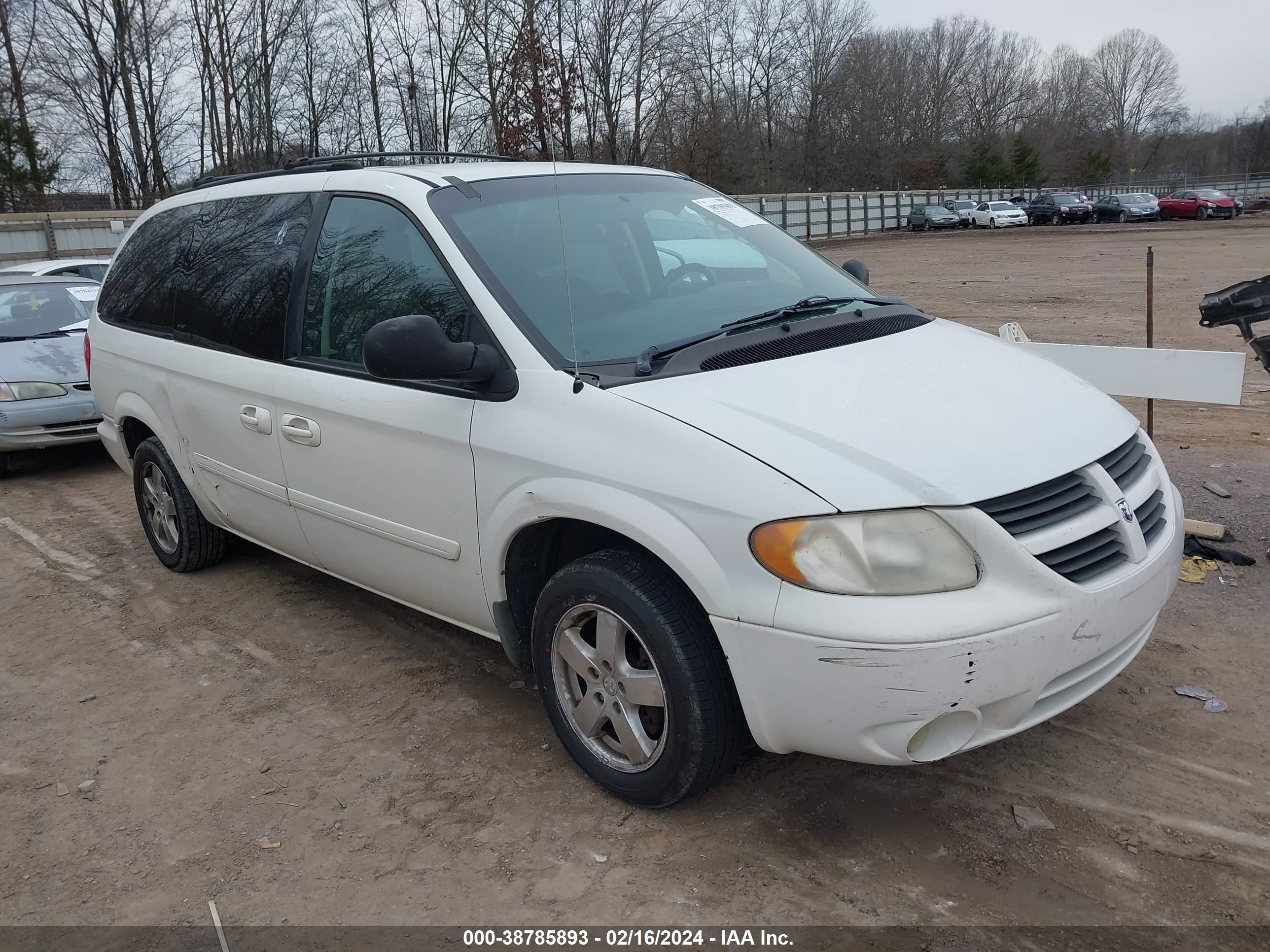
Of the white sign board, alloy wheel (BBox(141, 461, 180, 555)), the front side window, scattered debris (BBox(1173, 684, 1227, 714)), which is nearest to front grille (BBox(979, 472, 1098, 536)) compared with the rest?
scattered debris (BBox(1173, 684, 1227, 714))

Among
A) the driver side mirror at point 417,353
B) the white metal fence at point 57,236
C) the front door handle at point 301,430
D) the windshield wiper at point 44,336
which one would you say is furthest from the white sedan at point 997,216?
the driver side mirror at point 417,353

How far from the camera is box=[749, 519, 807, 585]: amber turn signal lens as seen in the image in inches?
95.1

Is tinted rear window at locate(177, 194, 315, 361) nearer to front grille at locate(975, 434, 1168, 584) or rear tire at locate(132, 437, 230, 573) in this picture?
rear tire at locate(132, 437, 230, 573)

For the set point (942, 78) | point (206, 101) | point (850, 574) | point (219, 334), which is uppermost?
point (942, 78)

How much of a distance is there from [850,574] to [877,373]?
0.80 meters

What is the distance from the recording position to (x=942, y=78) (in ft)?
283

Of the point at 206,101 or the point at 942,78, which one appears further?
the point at 942,78

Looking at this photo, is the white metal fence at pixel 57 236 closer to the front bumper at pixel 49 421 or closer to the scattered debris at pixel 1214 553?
the front bumper at pixel 49 421

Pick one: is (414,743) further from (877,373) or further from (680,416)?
(877,373)

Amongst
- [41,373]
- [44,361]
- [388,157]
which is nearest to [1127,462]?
[388,157]

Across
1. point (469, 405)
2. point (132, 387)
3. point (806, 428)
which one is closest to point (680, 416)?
point (806, 428)

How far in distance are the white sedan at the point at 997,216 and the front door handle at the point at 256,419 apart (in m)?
51.1

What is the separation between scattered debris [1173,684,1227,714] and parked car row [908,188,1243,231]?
50.6m

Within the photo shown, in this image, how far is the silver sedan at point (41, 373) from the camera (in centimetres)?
794
